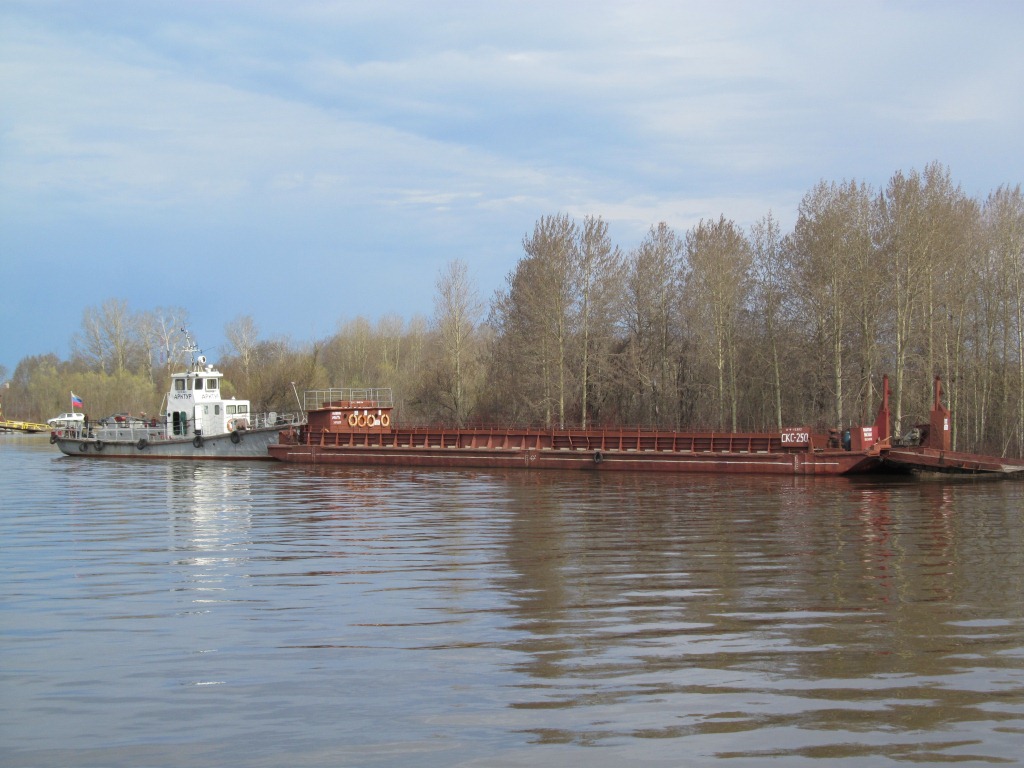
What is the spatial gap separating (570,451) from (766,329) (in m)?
15.6

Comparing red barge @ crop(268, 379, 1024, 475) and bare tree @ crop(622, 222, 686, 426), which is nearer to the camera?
red barge @ crop(268, 379, 1024, 475)

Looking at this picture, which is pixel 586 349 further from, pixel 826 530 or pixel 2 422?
pixel 2 422

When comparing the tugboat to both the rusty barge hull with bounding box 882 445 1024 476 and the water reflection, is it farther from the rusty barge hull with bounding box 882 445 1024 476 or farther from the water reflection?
the water reflection

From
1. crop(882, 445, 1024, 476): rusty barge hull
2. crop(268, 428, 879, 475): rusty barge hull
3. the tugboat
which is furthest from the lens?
the tugboat

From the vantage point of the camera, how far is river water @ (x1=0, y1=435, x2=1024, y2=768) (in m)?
7.13

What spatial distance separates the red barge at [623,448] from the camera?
32.4m

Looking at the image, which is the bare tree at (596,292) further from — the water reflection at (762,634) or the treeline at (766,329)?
the water reflection at (762,634)

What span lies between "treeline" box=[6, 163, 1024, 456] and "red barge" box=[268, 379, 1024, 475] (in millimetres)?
4882

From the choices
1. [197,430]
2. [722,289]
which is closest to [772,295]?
[722,289]

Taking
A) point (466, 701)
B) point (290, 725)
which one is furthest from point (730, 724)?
point (290, 725)

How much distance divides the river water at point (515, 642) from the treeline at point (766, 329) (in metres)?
21.0

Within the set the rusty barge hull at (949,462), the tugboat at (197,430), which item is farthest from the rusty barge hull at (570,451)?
the tugboat at (197,430)

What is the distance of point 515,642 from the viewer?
994 centimetres

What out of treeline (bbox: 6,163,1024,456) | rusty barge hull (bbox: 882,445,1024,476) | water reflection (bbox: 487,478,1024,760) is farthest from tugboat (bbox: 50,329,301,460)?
water reflection (bbox: 487,478,1024,760)
